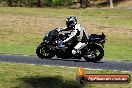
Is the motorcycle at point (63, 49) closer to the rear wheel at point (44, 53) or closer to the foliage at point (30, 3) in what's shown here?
the rear wheel at point (44, 53)

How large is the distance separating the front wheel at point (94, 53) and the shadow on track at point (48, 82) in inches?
180

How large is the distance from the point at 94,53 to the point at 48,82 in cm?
556

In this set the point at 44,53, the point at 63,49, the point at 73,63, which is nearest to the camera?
the point at 73,63

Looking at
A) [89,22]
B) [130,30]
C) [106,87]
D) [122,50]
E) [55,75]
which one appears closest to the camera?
[106,87]

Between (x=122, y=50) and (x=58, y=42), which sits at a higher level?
(x=58, y=42)

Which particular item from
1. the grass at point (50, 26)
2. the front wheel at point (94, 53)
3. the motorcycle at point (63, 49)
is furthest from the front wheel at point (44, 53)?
the grass at point (50, 26)

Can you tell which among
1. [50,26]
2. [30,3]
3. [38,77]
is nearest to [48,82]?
[38,77]

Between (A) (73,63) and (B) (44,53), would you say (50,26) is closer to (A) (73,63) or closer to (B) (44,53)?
(B) (44,53)

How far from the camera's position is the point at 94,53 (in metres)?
19.6

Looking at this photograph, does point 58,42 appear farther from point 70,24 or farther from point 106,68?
point 106,68

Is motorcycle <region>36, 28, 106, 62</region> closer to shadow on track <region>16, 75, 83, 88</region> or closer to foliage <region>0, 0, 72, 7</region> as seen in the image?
shadow on track <region>16, 75, 83, 88</region>

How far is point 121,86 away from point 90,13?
33508mm

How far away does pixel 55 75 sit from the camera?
51.4ft

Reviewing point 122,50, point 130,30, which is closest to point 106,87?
point 122,50
